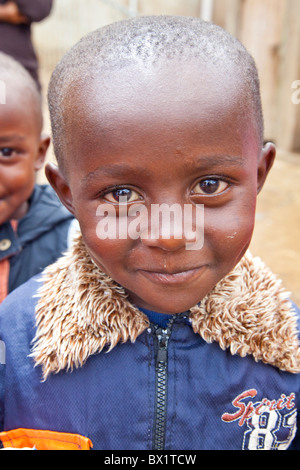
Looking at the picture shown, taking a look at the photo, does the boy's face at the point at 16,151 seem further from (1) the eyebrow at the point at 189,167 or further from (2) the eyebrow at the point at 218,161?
(2) the eyebrow at the point at 218,161

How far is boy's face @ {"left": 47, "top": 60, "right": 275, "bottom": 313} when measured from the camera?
0.77m

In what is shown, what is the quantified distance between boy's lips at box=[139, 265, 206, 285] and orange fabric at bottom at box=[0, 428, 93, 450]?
458 mm

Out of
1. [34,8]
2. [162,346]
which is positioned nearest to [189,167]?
[162,346]

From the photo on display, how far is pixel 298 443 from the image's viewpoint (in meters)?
1.16

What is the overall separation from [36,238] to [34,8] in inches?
53.5

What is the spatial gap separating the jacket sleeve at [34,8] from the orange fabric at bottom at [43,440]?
204cm

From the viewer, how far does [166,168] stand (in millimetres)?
782

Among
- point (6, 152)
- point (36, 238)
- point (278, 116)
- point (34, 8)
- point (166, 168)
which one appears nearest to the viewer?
point (166, 168)

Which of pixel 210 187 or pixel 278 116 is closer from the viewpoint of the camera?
pixel 210 187

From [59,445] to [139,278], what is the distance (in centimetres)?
49

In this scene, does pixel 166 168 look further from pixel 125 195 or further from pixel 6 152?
pixel 6 152

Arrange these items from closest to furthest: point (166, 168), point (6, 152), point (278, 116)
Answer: point (166, 168) → point (6, 152) → point (278, 116)

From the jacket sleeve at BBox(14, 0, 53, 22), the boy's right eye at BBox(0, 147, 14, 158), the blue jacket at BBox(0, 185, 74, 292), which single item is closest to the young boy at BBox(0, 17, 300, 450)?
the blue jacket at BBox(0, 185, 74, 292)
